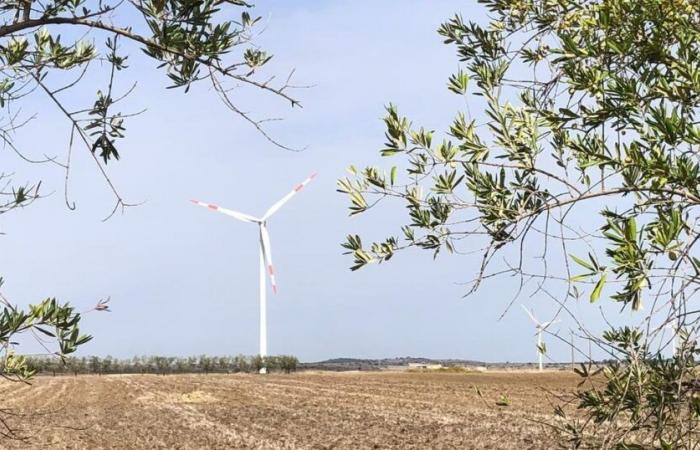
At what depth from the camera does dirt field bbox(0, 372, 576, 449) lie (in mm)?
20016

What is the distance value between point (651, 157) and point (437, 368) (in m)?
75.8

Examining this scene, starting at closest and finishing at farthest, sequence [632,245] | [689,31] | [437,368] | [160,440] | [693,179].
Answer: [632,245] < [693,179] < [689,31] < [160,440] < [437,368]

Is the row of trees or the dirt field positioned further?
the row of trees

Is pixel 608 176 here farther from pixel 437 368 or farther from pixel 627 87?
pixel 437 368

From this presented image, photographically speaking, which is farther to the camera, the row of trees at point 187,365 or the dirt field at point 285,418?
the row of trees at point 187,365

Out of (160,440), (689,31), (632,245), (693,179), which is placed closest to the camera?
(632,245)

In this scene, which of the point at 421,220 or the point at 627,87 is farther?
the point at 421,220

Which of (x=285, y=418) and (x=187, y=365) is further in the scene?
(x=187, y=365)

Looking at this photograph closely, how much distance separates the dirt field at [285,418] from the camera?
20016 mm

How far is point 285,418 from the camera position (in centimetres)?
2562

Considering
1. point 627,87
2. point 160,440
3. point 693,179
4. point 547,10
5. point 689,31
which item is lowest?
point 160,440

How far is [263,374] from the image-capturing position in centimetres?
6244

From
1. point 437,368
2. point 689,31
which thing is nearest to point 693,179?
point 689,31

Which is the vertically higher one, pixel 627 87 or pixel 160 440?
pixel 627 87
